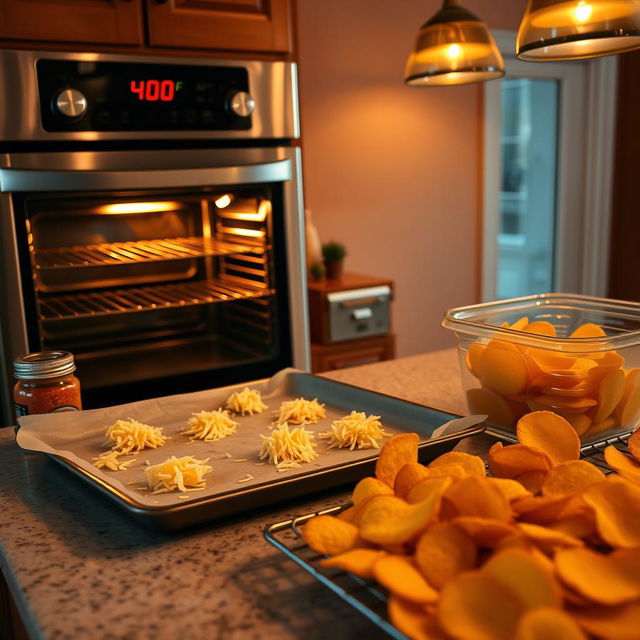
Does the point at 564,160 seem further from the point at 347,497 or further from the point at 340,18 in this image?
the point at 347,497

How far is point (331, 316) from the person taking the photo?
104 inches

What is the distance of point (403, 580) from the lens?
55 centimetres

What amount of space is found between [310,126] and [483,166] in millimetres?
980

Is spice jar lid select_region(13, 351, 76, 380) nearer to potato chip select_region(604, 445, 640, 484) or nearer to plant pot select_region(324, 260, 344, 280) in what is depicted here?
potato chip select_region(604, 445, 640, 484)

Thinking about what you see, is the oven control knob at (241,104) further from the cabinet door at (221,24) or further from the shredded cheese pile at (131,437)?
the shredded cheese pile at (131,437)

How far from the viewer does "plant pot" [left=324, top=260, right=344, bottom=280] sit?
112 inches

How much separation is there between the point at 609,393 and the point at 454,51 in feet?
2.96

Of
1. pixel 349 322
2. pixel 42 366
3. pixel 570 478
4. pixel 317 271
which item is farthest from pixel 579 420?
pixel 317 271

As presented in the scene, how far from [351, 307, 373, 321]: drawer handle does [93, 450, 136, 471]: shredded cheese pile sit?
5.76ft

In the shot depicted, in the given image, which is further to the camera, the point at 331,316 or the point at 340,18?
the point at 340,18

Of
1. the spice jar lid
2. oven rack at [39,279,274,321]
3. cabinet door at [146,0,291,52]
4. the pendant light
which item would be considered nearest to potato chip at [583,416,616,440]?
the spice jar lid

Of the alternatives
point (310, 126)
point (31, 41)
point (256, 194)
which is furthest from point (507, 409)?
point (310, 126)

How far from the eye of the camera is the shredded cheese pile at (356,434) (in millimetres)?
976

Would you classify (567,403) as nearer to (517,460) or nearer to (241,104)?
(517,460)
